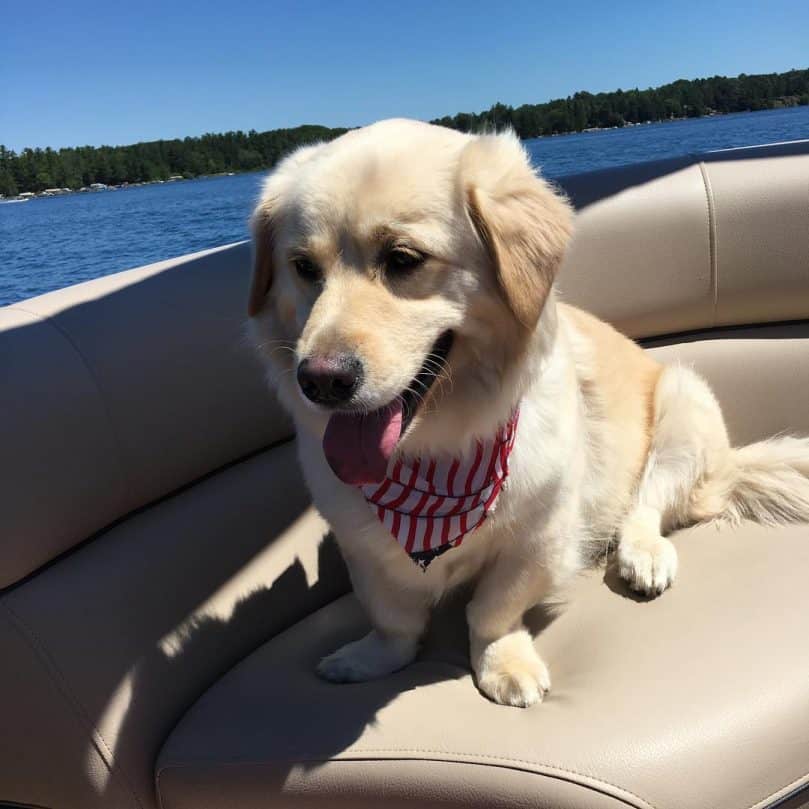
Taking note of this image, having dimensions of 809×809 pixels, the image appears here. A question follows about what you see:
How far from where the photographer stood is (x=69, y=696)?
4.93ft

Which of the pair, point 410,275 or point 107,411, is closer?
point 410,275

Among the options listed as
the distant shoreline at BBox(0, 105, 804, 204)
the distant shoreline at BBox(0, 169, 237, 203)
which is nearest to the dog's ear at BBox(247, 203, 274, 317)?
the distant shoreline at BBox(0, 105, 804, 204)

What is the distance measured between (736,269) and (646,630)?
4.32 feet

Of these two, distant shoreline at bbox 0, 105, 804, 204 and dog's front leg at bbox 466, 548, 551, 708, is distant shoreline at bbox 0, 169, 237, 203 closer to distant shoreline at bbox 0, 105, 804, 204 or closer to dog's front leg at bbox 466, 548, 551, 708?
distant shoreline at bbox 0, 105, 804, 204

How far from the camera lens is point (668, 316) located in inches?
98.3

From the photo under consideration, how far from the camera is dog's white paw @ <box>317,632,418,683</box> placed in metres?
1.69

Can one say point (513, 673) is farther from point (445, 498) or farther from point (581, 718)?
point (445, 498)

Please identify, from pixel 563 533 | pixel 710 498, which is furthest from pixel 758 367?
pixel 563 533

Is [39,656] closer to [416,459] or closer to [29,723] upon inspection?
[29,723]

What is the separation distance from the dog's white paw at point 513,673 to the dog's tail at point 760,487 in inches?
29.0

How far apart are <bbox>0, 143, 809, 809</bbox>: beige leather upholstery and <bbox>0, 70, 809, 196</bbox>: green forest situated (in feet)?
12.3

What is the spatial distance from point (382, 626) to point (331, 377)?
755 mm

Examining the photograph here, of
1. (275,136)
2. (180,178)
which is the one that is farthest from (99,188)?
Result: (275,136)

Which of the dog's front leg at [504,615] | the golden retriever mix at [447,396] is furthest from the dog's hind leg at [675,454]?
the dog's front leg at [504,615]
